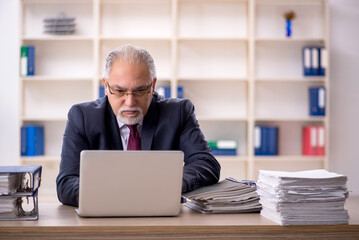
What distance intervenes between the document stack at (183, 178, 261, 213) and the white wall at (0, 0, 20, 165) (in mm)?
3658

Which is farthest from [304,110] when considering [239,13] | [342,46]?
[239,13]

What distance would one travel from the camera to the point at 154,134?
94.0 inches

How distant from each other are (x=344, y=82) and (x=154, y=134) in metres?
Answer: 3.33

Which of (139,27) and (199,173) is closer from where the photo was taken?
(199,173)

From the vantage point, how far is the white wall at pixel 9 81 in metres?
5.07

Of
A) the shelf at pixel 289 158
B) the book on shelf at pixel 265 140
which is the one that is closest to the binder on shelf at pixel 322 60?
the book on shelf at pixel 265 140

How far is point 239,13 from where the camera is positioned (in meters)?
5.09

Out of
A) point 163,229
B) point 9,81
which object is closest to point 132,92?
point 163,229

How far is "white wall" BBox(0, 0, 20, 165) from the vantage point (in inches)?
199

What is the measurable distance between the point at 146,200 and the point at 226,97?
362 centimetres

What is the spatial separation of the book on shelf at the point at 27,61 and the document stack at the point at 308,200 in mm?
3693

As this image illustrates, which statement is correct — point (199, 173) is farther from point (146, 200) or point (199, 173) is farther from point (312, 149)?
point (312, 149)

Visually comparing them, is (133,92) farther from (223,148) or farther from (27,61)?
(27,61)

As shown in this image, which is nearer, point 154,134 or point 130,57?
point 130,57
